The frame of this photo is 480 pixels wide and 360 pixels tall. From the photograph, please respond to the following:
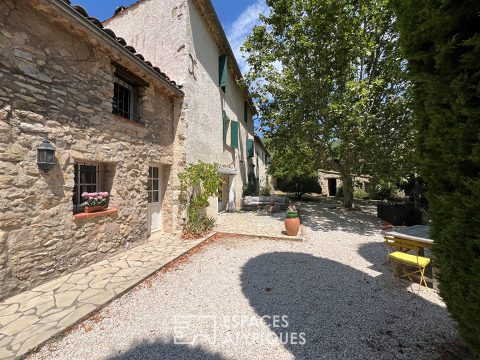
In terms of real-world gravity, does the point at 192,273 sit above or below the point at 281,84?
below

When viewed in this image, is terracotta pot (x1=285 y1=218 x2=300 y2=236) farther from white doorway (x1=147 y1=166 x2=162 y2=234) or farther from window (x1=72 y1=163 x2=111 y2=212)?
window (x1=72 y1=163 x2=111 y2=212)

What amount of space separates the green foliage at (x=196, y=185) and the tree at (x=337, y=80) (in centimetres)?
437

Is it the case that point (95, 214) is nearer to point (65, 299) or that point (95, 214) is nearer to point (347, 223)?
point (65, 299)

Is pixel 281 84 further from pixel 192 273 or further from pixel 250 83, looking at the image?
pixel 192 273

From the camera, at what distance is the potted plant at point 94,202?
4.23 m

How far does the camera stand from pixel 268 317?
2842mm

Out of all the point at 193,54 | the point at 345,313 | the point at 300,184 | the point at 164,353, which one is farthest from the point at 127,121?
the point at 300,184

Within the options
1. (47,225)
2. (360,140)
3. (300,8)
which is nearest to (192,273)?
(47,225)

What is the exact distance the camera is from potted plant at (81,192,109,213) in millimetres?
4234

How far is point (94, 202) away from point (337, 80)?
29.7ft

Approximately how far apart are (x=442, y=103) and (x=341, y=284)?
3264mm

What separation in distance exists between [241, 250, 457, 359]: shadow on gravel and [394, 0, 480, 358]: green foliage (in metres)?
0.98

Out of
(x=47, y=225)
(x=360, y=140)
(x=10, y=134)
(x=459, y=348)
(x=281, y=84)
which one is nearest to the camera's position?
(x=459, y=348)

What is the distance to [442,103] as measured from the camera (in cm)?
162
